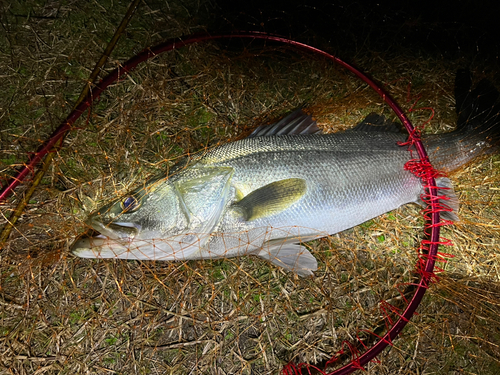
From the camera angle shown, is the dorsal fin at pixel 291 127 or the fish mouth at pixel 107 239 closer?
the fish mouth at pixel 107 239

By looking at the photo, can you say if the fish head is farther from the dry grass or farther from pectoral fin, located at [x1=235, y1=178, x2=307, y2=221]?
the dry grass

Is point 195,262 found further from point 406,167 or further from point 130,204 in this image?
point 406,167

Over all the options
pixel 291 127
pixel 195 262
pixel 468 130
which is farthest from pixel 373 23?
pixel 195 262

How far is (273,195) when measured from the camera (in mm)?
2441

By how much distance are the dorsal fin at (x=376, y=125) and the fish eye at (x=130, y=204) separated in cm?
205

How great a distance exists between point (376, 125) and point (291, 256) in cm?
146

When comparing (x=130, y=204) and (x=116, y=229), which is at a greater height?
(x=130, y=204)

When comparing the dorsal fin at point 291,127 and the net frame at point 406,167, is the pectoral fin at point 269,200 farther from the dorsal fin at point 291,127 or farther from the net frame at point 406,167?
the net frame at point 406,167

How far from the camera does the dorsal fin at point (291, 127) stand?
9.15 feet

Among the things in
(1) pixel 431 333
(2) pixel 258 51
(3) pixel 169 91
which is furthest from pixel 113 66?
(1) pixel 431 333

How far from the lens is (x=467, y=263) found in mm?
3096

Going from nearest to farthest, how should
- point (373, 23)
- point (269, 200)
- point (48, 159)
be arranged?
point (269, 200) → point (48, 159) → point (373, 23)

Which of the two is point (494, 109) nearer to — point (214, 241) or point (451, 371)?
point (451, 371)

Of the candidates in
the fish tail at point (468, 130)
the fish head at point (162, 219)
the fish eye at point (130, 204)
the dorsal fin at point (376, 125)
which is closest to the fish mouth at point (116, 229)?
the fish head at point (162, 219)
